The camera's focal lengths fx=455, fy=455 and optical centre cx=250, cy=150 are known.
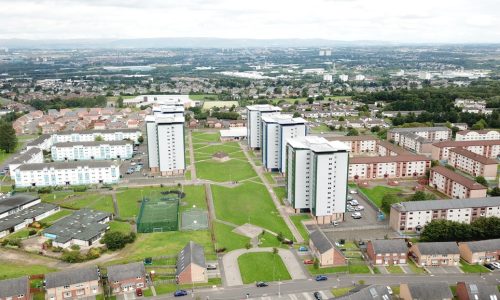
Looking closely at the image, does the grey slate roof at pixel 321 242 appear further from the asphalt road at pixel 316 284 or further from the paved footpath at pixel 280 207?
the paved footpath at pixel 280 207

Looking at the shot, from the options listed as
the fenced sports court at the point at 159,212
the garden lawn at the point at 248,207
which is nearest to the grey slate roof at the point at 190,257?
the fenced sports court at the point at 159,212

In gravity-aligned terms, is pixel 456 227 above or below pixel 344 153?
below

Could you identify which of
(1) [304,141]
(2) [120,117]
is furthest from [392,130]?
(2) [120,117]

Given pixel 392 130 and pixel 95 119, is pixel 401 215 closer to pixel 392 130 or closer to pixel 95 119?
pixel 392 130

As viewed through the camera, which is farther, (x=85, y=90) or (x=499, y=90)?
(x=85, y=90)

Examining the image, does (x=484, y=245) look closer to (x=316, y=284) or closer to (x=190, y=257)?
(x=316, y=284)

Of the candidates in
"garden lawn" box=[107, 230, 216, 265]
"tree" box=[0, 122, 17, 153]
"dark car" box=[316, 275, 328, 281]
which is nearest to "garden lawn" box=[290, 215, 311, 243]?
"dark car" box=[316, 275, 328, 281]

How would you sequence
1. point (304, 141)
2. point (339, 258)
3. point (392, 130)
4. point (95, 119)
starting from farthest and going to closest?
point (95, 119)
point (392, 130)
point (304, 141)
point (339, 258)
